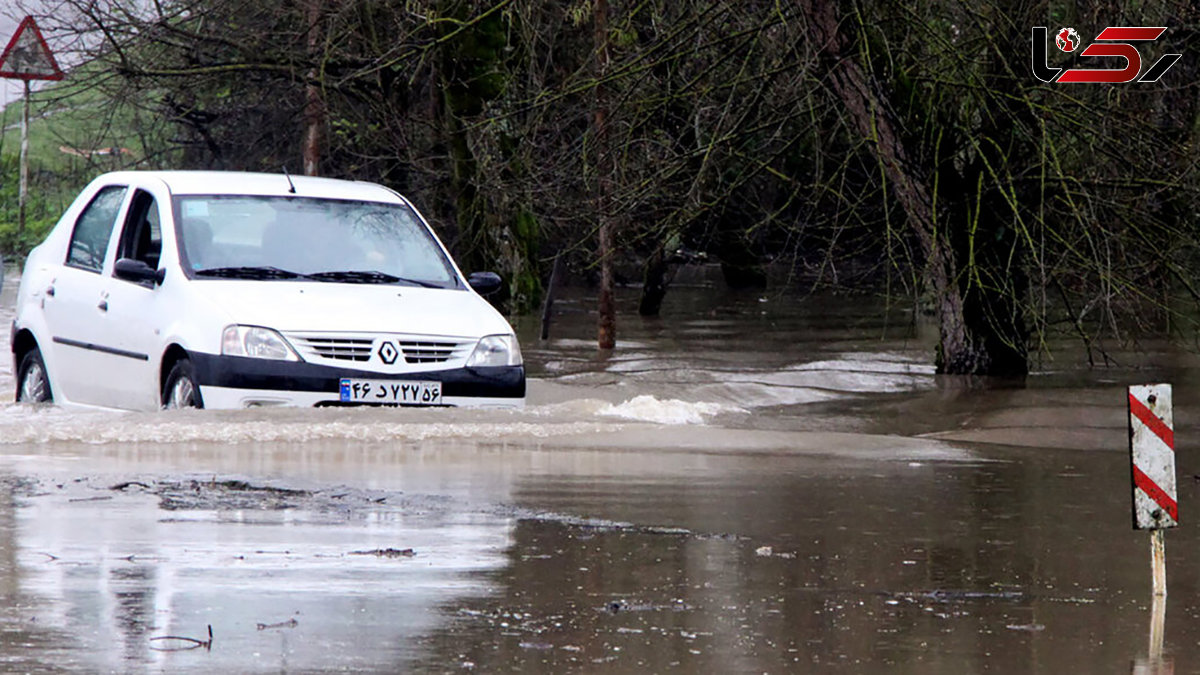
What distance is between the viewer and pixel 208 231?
1155 cm

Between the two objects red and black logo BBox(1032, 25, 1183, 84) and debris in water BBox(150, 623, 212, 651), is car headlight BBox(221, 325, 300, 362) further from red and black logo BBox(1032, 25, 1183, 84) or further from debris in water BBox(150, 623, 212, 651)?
red and black logo BBox(1032, 25, 1183, 84)

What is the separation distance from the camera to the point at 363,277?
11.6 m

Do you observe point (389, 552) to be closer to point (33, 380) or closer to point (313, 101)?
point (33, 380)

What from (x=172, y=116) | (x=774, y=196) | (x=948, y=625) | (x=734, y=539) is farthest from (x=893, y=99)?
(x=774, y=196)

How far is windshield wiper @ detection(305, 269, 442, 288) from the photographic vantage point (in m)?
11.4

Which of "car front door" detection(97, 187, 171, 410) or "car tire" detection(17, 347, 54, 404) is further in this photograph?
"car tire" detection(17, 347, 54, 404)

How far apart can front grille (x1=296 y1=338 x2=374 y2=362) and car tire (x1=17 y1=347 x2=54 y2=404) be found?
7.96 ft

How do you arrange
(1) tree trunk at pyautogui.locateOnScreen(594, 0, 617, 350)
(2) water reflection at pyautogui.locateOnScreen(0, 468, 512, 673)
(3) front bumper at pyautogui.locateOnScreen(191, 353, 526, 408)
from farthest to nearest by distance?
(1) tree trunk at pyautogui.locateOnScreen(594, 0, 617, 350) < (3) front bumper at pyautogui.locateOnScreen(191, 353, 526, 408) < (2) water reflection at pyautogui.locateOnScreen(0, 468, 512, 673)

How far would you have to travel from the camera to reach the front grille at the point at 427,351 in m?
10.8

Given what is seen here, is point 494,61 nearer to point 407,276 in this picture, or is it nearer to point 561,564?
point 407,276

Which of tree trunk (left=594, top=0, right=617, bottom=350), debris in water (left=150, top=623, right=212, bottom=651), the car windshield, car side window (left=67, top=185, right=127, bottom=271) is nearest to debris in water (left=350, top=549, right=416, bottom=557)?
debris in water (left=150, top=623, right=212, bottom=651)

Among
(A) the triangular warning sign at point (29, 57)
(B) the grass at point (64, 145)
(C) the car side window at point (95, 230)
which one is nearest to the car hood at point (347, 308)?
(C) the car side window at point (95, 230)

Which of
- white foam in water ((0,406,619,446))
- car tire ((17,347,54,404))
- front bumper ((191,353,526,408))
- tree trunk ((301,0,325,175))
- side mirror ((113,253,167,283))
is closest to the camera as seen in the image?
white foam in water ((0,406,619,446))

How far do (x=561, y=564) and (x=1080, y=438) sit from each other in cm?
612
